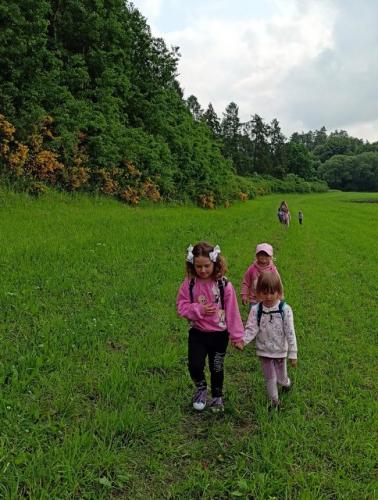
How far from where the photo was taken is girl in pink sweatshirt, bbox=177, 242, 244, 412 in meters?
4.09

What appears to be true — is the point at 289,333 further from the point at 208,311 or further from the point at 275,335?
the point at 208,311

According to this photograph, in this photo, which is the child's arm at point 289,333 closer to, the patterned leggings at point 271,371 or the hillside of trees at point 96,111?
the patterned leggings at point 271,371

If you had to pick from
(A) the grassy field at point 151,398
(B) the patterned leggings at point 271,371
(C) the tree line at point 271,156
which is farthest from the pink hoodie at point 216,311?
(C) the tree line at point 271,156

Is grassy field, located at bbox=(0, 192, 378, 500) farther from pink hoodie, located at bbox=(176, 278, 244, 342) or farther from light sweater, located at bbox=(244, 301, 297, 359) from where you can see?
pink hoodie, located at bbox=(176, 278, 244, 342)

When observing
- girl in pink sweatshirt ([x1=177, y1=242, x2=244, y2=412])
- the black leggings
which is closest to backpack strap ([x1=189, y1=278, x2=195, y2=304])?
girl in pink sweatshirt ([x1=177, y1=242, x2=244, y2=412])

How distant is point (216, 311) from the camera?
4.13 metres

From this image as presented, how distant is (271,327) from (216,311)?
0.57 m

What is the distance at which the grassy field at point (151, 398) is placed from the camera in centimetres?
321

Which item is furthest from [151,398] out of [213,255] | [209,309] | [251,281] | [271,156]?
[271,156]

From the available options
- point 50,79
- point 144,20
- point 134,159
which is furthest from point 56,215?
point 144,20

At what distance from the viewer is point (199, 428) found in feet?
13.0

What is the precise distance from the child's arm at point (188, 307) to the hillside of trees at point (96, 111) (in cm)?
1376

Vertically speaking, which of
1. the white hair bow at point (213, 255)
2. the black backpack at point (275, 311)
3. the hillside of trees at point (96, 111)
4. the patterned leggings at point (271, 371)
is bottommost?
the patterned leggings at point (271, 371)

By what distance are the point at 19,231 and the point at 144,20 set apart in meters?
25.2
